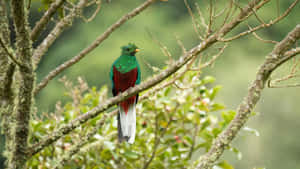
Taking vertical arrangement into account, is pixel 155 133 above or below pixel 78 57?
below

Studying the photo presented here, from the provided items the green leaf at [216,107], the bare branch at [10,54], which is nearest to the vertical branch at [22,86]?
the bare branch at [10,54]

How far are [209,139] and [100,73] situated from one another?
8501 millimetres

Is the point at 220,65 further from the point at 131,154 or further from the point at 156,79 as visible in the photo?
the point at 156,79

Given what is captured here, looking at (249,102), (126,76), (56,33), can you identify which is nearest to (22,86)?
(56,33)

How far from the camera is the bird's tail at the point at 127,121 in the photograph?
8.57 ft

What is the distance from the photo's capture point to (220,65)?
12.6m

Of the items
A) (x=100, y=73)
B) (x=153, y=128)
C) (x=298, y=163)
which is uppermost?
(x=100, y=73)

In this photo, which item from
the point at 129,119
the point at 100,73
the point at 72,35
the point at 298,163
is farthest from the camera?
the point at 72,35

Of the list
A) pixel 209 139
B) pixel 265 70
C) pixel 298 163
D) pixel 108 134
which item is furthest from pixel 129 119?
pixel 298 163

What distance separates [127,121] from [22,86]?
102 cm

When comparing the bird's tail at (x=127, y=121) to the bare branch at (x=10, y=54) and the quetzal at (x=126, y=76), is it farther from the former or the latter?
the bare branch at (x=10, y=54)

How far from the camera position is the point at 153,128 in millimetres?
3219

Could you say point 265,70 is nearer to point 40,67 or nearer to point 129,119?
point 129,119

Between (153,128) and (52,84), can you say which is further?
(52,84)
